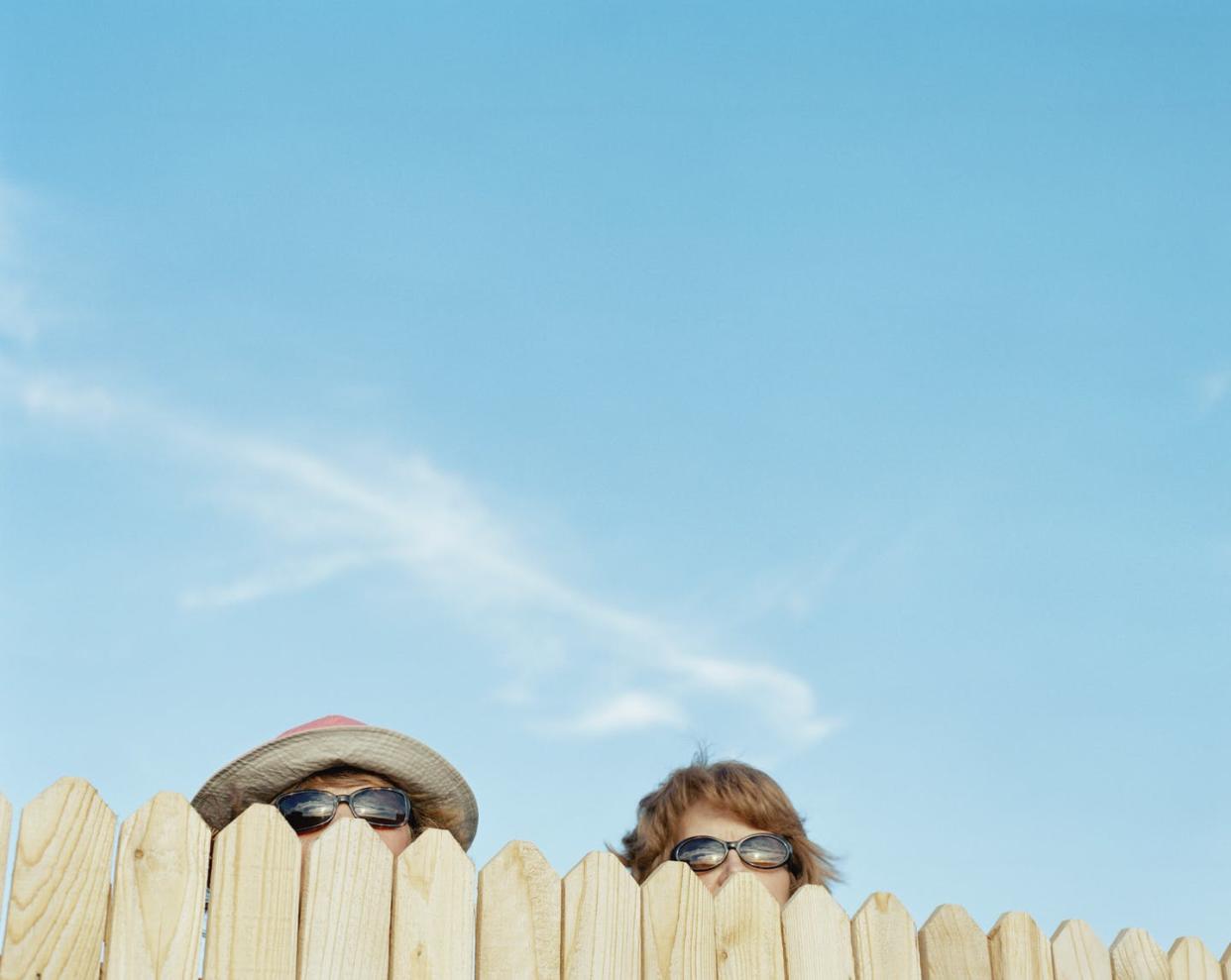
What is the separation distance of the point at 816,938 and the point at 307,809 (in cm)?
134

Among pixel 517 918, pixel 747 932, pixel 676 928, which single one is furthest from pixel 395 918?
pixel 747 932

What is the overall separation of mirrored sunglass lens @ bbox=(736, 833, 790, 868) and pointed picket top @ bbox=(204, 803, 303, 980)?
62.2 inches

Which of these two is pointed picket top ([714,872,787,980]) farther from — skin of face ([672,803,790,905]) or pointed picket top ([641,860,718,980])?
skin of face ([672,803,790,905])

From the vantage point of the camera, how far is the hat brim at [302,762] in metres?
3.71

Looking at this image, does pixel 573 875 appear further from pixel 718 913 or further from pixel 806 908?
pixel 806 908

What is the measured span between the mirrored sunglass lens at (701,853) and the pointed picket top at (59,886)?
176 centimetres

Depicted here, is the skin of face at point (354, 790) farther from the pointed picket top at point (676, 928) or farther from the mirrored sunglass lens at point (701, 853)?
the pointed picket top at point (676, 928)

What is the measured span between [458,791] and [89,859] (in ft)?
4.89

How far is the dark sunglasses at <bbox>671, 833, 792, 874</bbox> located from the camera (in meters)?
3.91

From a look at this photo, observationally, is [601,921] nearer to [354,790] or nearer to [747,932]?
[747,932]

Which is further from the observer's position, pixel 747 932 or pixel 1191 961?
pixel 1191 961

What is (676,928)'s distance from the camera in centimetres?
299

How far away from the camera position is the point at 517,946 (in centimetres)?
286

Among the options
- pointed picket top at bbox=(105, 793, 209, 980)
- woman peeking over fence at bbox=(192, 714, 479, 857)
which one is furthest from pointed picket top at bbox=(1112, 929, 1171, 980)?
pointed picket top at bbox=(105, 793, 209, 980)
